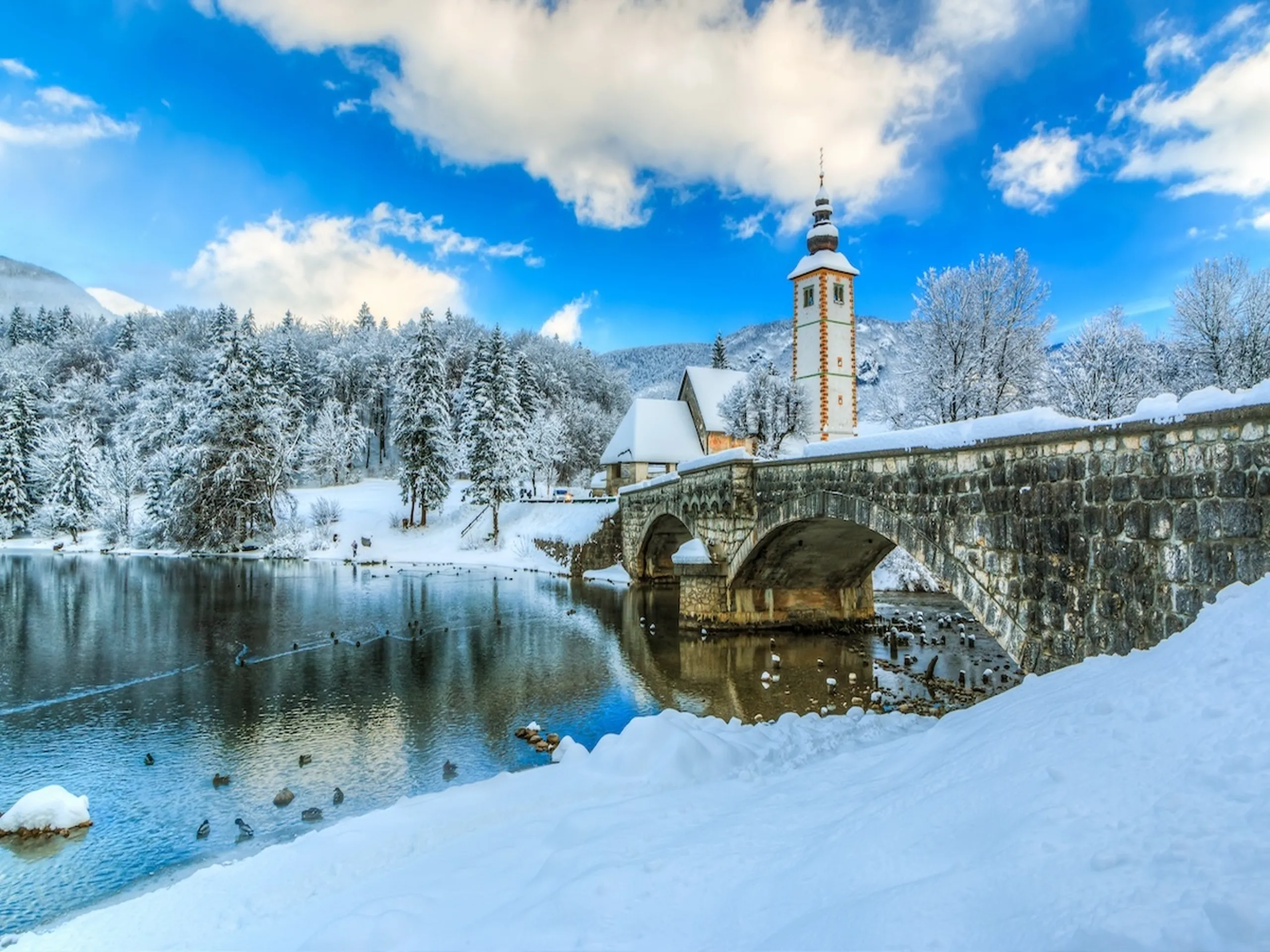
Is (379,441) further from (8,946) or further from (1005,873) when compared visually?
(1005,873)

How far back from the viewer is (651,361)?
16975 cm

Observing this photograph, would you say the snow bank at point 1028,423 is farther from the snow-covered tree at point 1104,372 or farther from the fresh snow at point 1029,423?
the snow-covered tree at point 1104,372

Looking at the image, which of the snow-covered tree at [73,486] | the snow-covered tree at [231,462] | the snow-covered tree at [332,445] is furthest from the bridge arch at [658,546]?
the snow-covered tree at [73,486]

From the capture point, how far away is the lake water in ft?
28.1

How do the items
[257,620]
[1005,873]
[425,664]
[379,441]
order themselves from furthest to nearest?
[379,441], [257,620], [425,664], [1005,873]

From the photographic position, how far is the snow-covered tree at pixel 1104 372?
28109 mm

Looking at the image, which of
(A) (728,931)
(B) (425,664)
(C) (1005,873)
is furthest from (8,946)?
(B) (425,664)

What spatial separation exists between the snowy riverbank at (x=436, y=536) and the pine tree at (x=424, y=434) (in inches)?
73.6

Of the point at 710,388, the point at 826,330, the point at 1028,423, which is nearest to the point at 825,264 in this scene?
the point at 826,330

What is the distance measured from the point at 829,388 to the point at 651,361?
13060 cm

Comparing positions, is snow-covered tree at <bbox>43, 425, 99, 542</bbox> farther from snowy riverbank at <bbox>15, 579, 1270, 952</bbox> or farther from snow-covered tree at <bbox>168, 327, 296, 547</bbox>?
snowy riverbank at <bbox>15, 579, 1270, 952</bbox>

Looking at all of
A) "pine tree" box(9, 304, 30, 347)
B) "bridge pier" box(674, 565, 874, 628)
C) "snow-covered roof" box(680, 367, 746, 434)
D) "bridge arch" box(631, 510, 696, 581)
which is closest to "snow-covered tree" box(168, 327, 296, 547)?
"bridge arch" box(631, 510, 696, 581)

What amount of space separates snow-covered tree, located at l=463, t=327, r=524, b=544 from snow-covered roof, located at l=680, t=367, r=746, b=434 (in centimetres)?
1266

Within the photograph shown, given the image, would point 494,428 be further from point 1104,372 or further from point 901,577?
point 1104,372
